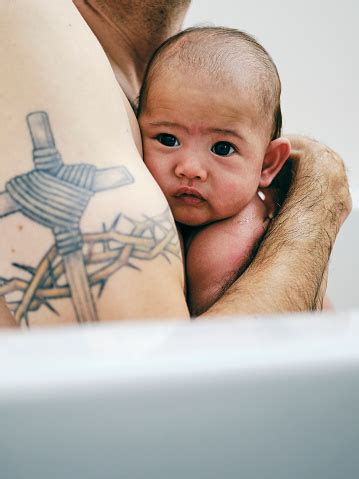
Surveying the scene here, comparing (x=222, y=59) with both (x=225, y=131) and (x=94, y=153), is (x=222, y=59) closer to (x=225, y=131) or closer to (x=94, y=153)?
(x=225, y=131)

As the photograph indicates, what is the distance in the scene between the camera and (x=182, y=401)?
1.04 ft

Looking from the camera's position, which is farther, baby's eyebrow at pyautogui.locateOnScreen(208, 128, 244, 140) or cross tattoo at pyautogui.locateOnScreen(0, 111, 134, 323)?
baby's eyebrow at pyautogui.locateOnScreen(208, 128, 244, 140)

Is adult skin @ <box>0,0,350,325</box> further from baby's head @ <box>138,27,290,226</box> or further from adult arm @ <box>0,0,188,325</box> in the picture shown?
baby's head @ <box>138,27,290,226</box>

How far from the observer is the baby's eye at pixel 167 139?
0.84m

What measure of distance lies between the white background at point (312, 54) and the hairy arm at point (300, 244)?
820mm

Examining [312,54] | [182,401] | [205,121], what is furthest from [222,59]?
[312,54]

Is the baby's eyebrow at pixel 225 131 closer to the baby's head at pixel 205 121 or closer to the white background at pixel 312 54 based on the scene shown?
the baby's head at pixel 205 121

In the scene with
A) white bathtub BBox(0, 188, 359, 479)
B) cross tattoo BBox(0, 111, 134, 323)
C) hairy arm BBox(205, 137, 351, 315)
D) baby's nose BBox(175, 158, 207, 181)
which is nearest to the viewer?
white bathtub BBox(0, 188, 359, 479)

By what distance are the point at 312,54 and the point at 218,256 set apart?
4.29 ft

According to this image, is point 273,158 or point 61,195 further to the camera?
point 273,158

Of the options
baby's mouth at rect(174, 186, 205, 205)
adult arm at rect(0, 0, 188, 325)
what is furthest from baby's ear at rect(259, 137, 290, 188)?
adult arm at rect(0, 0, 188, 325)

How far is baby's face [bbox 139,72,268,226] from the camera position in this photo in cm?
82

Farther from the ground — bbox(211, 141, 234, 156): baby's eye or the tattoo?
the tattoo

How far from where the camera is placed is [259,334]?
35 cm
